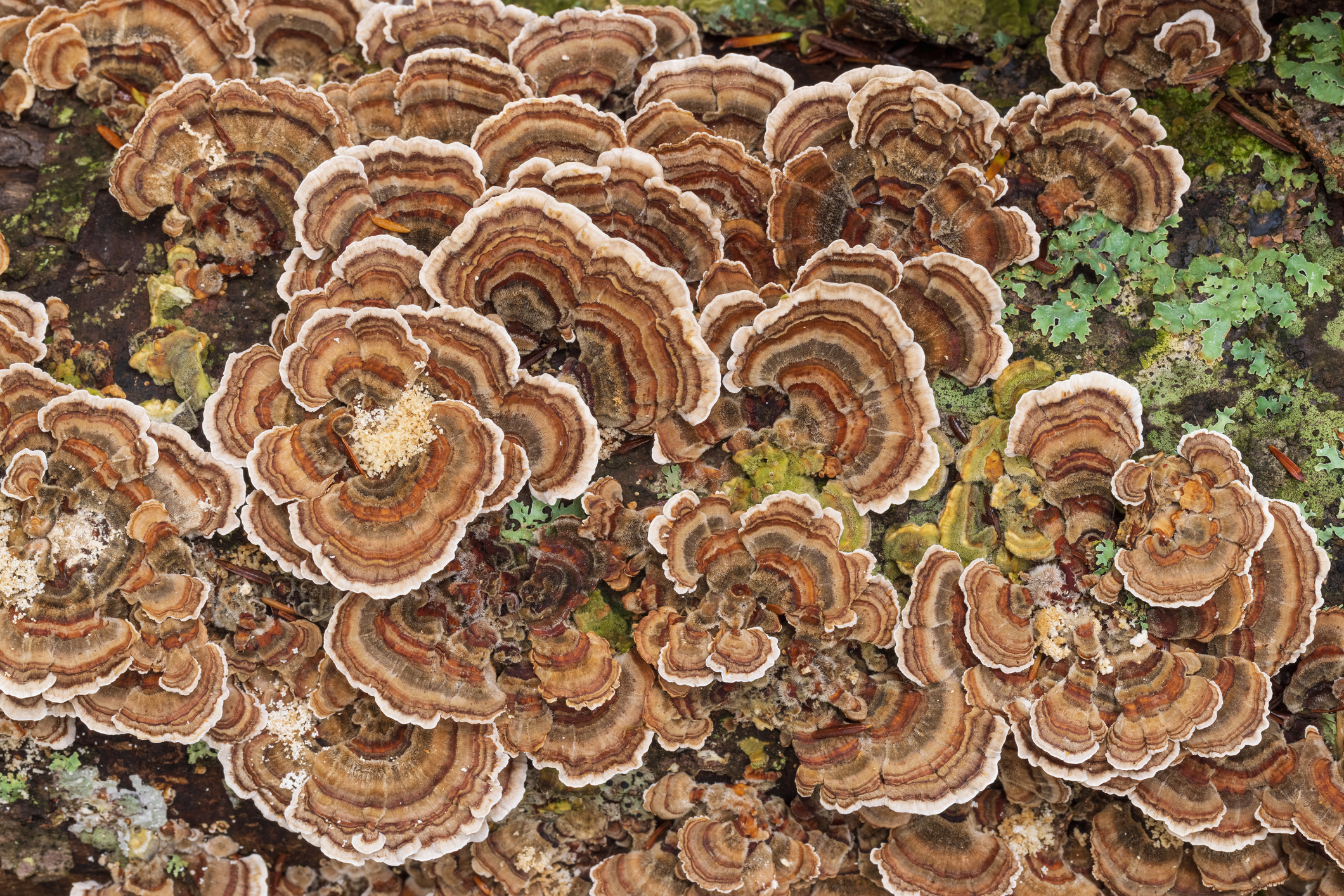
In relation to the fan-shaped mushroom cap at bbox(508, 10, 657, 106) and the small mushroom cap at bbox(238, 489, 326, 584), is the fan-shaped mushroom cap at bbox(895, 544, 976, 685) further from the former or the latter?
the fan-shaped mushroom cap at bbox(508, 10, 657, 106)

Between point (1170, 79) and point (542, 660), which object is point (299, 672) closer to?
point (542, 660)

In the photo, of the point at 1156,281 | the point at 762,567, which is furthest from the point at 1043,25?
the point at 762,567

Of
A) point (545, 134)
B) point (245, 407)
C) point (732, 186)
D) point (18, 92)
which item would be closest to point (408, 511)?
point (245, 407)

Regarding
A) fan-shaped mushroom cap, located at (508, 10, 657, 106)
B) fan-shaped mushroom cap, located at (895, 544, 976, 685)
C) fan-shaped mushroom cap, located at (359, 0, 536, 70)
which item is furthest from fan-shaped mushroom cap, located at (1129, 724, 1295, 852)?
fan-shaped mushroom cap, located at (359, 0, 536, 70)

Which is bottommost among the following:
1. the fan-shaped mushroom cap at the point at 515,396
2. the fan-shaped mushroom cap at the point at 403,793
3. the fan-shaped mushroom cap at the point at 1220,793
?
the fan-shaped mushroom cap at the point at 403,793

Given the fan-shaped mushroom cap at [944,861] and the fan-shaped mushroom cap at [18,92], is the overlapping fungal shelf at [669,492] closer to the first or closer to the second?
the fan-shaped mushroom cap at [944,861]

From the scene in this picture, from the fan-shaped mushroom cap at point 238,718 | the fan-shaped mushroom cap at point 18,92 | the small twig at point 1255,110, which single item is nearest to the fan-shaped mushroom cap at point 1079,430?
the small twig at point 1255,110
